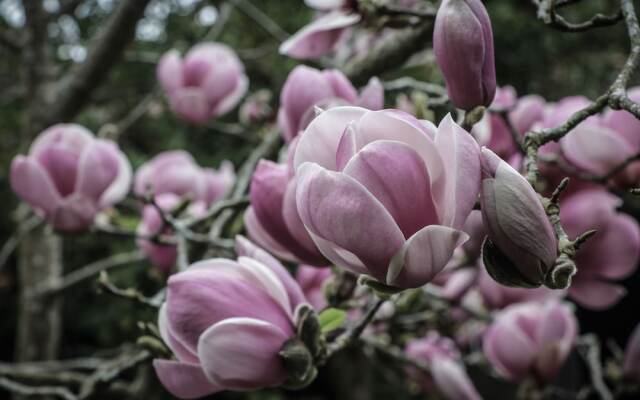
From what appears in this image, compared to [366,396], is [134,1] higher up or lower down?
higher up

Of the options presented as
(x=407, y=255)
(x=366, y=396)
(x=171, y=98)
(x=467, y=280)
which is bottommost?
(x=366, y=396)

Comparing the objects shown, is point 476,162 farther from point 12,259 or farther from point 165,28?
point 12,259

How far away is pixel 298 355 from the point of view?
0.39m

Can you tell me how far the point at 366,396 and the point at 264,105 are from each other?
1669 mm

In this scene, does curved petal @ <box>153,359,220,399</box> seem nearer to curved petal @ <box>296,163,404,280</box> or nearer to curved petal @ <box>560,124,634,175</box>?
curved petal @ <box>296,163,404,280</box>

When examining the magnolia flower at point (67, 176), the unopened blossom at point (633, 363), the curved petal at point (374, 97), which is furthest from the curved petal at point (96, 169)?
the unopened blossom at point (633, 363)

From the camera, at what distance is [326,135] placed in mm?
326

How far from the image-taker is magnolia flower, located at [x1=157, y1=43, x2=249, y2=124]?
1.21 m

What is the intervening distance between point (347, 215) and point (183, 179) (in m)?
0.66

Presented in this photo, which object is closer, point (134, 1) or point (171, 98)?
point (134, 1)

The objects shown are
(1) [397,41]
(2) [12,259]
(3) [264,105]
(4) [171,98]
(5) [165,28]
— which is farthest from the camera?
(2) [12,259]

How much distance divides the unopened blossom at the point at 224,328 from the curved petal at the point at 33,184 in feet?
1.27

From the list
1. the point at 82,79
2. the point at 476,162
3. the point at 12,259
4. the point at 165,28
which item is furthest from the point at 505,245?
the point at 12,259

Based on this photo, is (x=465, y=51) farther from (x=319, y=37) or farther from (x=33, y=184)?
(x=33, y=184)
